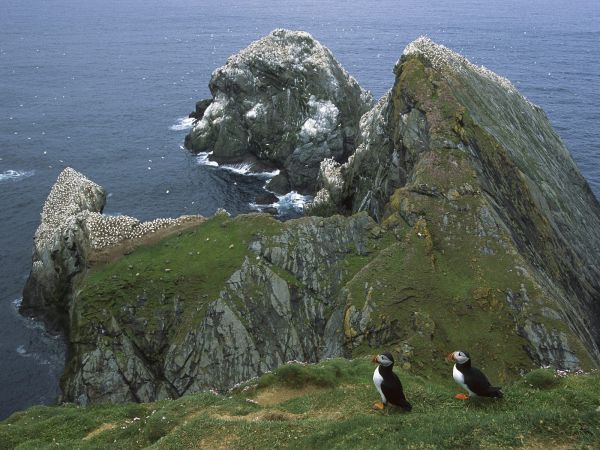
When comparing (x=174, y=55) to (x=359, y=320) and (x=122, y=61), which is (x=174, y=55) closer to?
(x=122, y=61)

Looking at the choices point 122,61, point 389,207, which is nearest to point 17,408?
point 389,207

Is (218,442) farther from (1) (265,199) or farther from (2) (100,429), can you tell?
(1) (265,199)

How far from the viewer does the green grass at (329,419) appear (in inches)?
768

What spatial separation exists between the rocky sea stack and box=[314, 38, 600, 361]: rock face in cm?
18

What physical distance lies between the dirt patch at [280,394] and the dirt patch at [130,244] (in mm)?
25513

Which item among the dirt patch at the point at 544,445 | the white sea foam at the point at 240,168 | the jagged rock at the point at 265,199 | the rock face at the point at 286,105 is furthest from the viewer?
the white sea foam at the point at 240,168

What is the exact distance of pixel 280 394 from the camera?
32.5 meters

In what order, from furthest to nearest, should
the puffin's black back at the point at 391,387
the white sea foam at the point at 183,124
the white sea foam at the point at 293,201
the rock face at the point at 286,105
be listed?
1. the white sea foam at the point at 183,124
2. the rock face at the point at 286,105
3. the white sea foam at the point at 293,201
4. the puffin's black back at the point at 391,387

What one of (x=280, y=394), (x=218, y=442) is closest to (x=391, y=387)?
(x=218, y=442)

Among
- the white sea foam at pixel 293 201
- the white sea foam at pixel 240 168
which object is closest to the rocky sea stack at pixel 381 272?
the white sea foam at pixel 293 201

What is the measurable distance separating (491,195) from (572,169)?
88.3 ft

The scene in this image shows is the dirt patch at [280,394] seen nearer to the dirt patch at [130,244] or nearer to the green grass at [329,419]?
the green grass at [329,419]

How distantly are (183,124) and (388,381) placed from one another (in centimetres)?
10369

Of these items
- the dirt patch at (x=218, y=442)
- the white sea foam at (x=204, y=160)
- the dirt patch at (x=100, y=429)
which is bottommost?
the white sea foam at (x=204, y=160)
